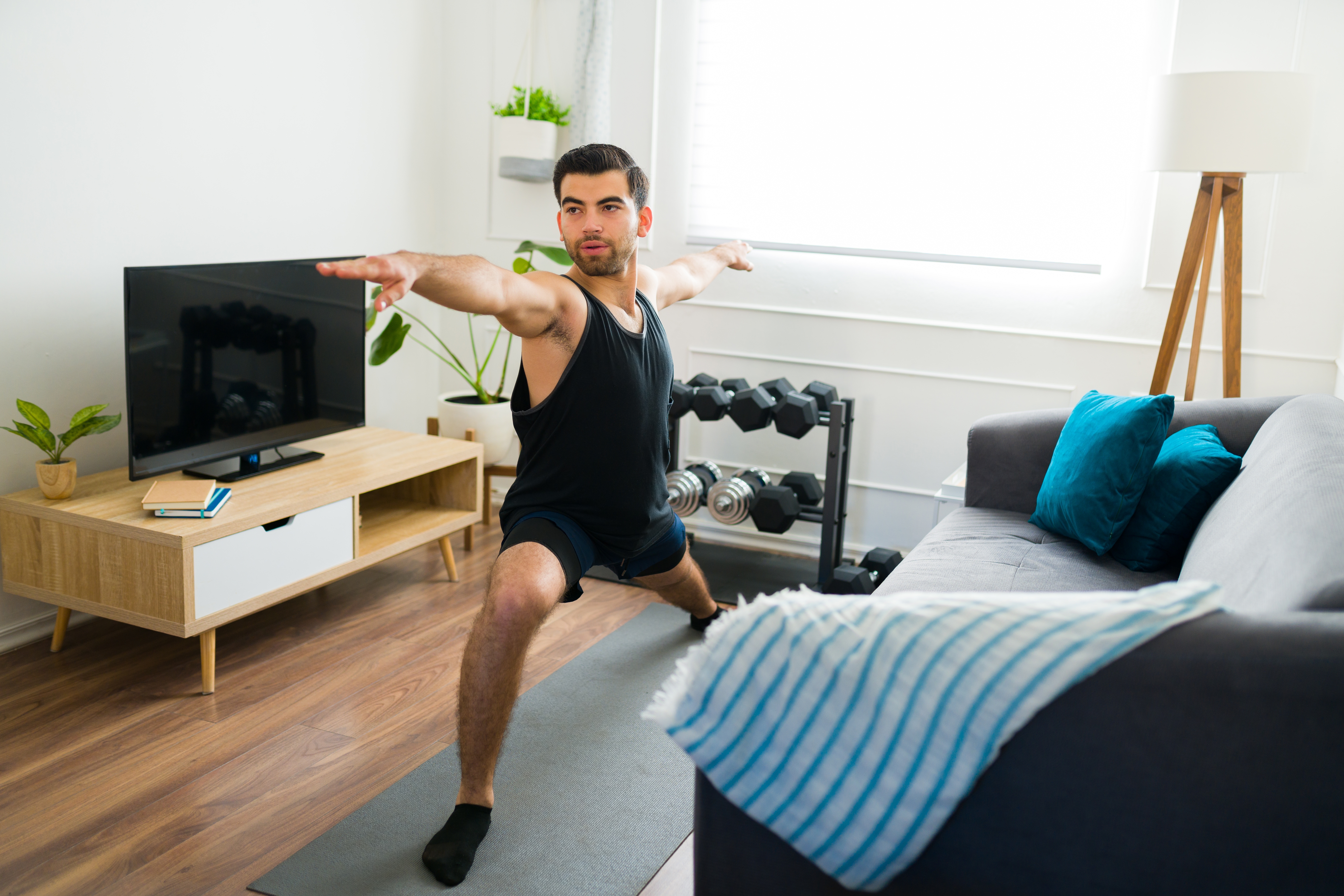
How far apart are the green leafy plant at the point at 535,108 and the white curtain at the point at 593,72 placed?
10 centimetres

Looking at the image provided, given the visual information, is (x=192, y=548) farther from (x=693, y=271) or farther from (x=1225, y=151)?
(x=1225, y=151)

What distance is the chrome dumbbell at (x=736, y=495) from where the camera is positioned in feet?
11.0

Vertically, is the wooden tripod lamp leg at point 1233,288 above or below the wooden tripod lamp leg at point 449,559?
above

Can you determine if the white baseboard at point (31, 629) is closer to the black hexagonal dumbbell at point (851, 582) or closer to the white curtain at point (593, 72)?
the black hexagonal dumbbell at point (851, 582)

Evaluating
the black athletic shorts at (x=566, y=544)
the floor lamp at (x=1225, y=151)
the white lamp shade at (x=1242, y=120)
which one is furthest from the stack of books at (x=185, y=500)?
the white lamp shade at (x=1242, y=120)

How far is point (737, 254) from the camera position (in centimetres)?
320

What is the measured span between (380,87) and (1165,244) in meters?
2.80

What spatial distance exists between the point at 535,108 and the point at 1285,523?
10.0 ft

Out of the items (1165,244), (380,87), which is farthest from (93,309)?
(1165,244)

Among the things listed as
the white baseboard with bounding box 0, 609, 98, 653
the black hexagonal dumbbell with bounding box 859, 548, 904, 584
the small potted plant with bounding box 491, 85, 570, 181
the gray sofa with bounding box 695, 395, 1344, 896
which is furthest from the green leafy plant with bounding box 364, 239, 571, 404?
the gray sofa with bounding box 695, 395, 1344, 896

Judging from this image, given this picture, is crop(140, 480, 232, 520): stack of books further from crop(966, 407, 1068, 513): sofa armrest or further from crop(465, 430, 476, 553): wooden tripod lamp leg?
crop(966, 407, 1068, 513): sofa armrest

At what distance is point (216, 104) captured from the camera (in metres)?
3.07

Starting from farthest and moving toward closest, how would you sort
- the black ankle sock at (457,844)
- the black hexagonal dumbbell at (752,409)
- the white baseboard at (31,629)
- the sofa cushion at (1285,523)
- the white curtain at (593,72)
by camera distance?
the white curtain at (593,72) → the black hexagonal dumbbell at (752,409) → the white baseboard at (31,629) → the black ankle sock at (457,844) → the sofa cushion at (1285,523)

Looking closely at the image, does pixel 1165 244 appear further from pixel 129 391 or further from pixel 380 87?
pixel 129 391
